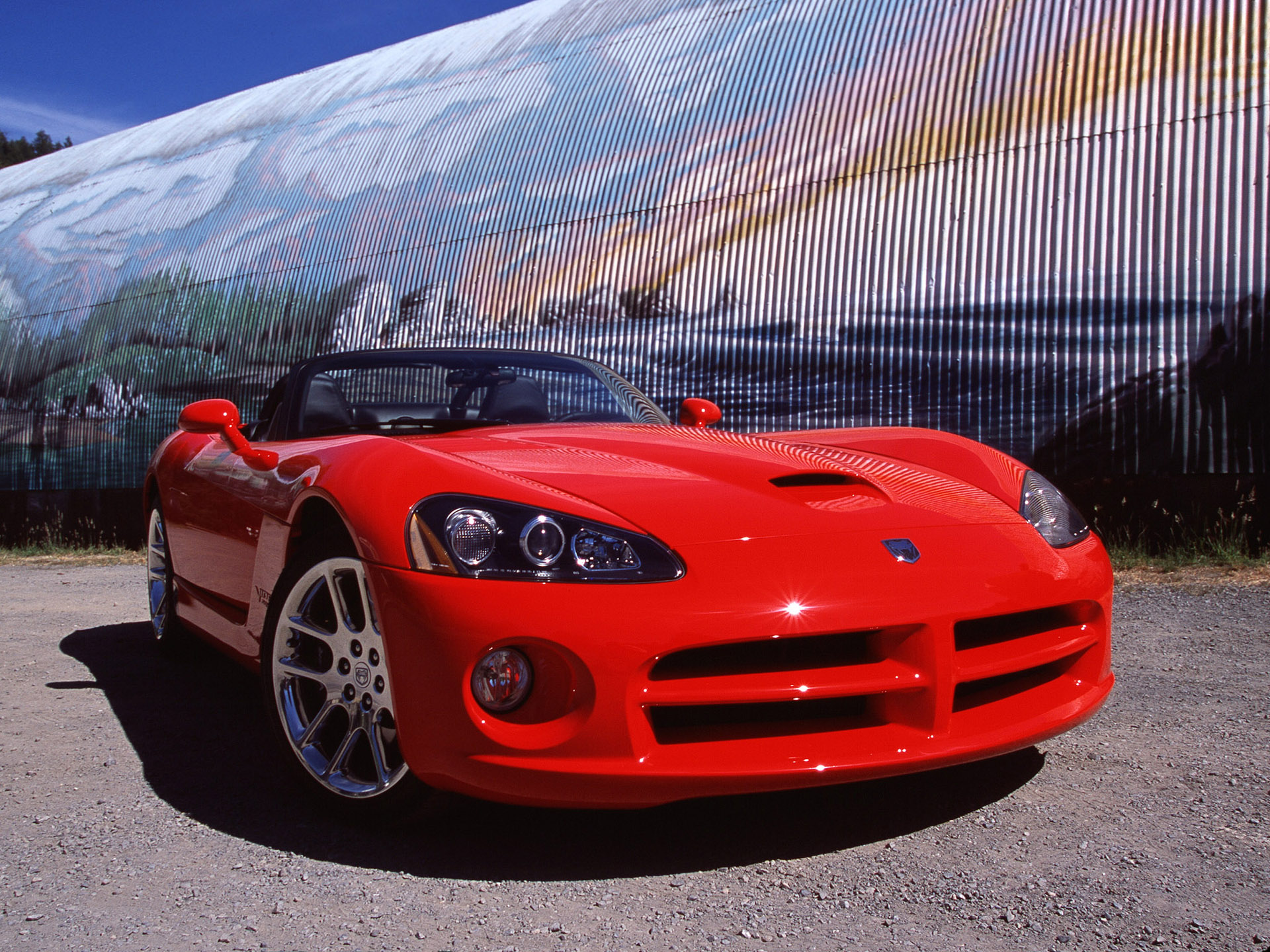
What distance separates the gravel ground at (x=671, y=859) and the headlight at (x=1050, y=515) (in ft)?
1.97

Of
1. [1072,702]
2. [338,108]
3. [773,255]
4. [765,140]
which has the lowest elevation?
[1072,702]

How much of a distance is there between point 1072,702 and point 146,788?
90.1 inches

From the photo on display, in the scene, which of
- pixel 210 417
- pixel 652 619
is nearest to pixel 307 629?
pixel 652 619

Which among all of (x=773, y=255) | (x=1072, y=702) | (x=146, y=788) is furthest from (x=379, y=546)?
(x=773, y=255)

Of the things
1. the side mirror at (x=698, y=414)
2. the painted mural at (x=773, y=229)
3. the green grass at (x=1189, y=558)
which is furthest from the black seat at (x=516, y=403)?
the painted mural at (x=773, y=229)

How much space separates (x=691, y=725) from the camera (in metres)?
2.06

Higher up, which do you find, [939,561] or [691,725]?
[939,561]

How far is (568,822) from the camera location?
235 cm

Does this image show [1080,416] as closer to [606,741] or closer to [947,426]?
[947,426]

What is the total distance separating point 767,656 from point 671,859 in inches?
18.7

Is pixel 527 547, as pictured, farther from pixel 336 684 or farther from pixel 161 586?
pixel 161 586

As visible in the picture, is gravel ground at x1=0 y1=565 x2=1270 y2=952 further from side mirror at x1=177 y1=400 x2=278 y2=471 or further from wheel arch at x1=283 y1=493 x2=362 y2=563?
side mirror at x1=177 y1=400 x2=278 y2=471

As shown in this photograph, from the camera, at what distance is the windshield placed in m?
3.39

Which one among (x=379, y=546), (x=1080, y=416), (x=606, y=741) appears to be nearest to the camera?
(x=606, y=741)
